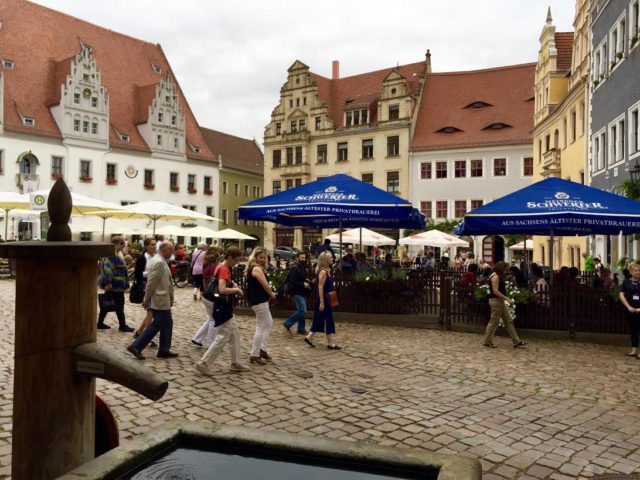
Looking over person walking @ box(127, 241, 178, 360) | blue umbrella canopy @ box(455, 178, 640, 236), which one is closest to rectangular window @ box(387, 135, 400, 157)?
blue umbrella canopy @ box(455, 178, 640, 236)

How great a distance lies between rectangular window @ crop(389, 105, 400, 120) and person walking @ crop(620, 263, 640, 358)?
43155 millimetres

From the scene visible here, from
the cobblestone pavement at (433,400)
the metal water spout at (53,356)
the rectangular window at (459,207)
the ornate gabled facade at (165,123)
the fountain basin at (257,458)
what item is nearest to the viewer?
the metal water spout at (53,356)

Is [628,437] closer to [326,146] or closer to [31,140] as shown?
[31,140]

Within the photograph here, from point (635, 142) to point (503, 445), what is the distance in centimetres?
1668

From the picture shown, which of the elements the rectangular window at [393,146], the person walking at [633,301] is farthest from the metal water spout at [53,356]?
the rectangular window at [393,146]

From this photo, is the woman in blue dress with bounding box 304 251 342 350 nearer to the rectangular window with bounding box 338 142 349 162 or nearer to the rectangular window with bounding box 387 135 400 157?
the rectangular window with bounding box 387 135 400 157

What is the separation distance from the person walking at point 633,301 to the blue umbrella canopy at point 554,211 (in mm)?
1294

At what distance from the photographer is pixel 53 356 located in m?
2.69

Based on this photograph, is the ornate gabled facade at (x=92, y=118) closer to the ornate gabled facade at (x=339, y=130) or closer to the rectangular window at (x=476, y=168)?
the ornate gabled facade at (x=339, y=130)

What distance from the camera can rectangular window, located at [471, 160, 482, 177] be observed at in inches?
1919

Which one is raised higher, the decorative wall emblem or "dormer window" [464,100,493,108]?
"dormer window" [464,100,493,108]

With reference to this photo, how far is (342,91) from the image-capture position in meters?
58.2

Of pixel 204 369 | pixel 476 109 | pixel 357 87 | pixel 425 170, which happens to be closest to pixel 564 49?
pixel 476 109

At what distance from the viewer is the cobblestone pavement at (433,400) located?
5332 mm
